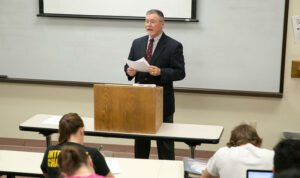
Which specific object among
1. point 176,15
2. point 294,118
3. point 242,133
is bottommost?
point 294,118

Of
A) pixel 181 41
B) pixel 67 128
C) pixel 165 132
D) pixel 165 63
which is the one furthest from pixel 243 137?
pixel 181 41

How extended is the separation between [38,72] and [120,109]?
2061mm

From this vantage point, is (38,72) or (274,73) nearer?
(274,73)

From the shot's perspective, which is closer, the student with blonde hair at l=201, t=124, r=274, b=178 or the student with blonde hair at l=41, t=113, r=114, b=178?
the student with blonde hair at l=201, t=124, r=274, b=178

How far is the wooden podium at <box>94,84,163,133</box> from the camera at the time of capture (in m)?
3.89

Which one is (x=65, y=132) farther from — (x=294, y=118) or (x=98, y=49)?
(x=294, y=118)

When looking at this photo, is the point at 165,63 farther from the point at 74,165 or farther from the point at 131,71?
the point at 74,165

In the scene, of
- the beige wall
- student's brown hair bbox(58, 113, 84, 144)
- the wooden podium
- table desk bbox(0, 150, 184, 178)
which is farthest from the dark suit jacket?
student's brown hair bbox(58, 113, 84, 144)

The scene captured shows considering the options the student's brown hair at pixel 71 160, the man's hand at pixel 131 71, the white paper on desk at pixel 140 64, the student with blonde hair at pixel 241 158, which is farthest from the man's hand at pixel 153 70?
the student's brown hair at pixel 71 160

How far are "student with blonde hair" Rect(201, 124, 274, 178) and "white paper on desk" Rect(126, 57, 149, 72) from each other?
4.39ft

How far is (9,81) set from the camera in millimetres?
5758

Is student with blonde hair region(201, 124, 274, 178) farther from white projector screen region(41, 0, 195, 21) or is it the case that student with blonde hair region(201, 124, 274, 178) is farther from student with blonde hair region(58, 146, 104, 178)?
white projector screen region(41, 0, 195, 21)

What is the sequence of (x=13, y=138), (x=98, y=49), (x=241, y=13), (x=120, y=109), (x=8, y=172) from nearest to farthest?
(x=8, y=172) → (x=120, y=109) → (x=241, y=13) → (x=98, y=49) → (x=13, y=138)

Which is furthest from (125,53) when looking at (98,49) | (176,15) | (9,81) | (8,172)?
(8,172)
